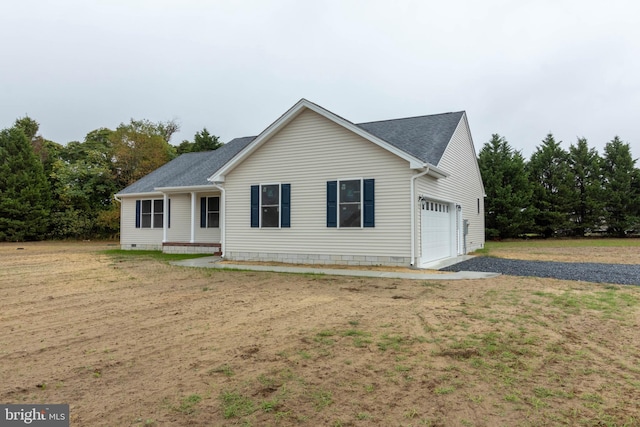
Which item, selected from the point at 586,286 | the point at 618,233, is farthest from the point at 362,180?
the point at 618,233

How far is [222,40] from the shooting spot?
19.0m

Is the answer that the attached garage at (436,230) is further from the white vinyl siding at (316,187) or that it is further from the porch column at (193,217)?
the porch column at (193,217)

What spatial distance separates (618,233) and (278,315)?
34.5 metres

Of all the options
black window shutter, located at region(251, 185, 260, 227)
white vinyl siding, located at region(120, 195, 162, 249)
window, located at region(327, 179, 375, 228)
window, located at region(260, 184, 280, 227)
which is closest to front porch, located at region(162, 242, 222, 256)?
white vinyl siding, located at region(120, 195, 162, 249)

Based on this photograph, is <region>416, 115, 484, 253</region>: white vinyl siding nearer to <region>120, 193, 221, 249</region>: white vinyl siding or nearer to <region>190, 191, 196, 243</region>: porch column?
<region>120, 193, 221, 249</region>: white vinyl siding

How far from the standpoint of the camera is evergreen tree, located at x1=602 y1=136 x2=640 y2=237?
93.9 ft

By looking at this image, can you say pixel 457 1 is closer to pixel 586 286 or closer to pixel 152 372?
pixel 586 286

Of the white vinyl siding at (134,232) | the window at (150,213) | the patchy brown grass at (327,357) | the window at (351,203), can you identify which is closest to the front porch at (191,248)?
the white vinyl siding at (134,232)

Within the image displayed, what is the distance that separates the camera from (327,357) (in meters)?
3.85

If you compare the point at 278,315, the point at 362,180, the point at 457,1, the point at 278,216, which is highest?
the point at 457,1

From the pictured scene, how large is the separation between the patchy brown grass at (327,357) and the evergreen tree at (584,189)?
26.2 m

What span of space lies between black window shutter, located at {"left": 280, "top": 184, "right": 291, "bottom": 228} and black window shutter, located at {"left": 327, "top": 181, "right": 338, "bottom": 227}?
5.12 ft

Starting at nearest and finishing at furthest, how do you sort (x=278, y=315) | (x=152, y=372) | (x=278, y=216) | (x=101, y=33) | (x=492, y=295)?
(x=152, y=372) < (x=278, y=315) < (x=492, y=295) < (x=278, y=216) < (x=101, y=33)

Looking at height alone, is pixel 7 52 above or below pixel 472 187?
above
